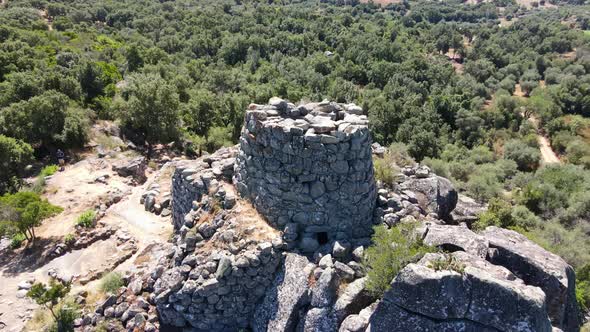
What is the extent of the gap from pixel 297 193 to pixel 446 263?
445 cm

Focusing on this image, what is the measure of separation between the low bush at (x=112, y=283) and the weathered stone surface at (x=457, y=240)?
966 cm

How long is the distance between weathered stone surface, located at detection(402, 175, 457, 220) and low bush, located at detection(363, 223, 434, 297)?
10.6ft

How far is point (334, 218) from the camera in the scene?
36.6 ft

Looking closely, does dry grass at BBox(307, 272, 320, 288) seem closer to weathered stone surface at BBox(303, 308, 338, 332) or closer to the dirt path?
weathered stone surface at BBox(303, 308, 338, 332)

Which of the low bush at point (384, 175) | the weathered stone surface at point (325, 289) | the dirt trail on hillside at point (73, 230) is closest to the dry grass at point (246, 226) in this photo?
the weathered stone surface at point (325, 289)

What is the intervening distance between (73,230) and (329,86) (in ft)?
125

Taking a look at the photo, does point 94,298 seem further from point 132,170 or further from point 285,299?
point 132,170

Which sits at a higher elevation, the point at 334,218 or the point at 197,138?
the point at 334,218

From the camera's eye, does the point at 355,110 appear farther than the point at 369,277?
Yes

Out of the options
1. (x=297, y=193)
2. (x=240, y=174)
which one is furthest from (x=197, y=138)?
(x=297, y=193)

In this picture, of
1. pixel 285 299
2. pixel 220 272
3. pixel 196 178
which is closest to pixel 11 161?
pixel 196 178

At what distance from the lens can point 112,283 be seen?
12.7 m

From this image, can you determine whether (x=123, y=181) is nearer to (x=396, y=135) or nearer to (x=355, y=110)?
(x=355, y=110)

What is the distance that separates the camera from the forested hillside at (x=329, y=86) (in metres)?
27.0
